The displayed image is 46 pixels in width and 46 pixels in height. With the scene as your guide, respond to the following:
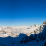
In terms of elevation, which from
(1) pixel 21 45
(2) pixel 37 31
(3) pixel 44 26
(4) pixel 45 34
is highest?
(3) pixel 44 26

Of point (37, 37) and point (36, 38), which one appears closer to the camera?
point (36, 38)

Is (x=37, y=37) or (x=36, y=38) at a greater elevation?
(x=37, y=37)

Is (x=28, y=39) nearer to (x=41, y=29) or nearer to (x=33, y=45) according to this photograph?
(x=33, y=45)

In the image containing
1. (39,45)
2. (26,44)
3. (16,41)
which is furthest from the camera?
(16,41)

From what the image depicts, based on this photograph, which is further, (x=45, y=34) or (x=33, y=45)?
(x=45, y=34)

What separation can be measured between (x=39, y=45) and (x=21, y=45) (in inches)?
262

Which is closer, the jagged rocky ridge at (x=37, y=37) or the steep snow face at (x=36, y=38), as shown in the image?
the steep snow face at (x=36, y=38)

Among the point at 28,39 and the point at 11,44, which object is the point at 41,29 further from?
the point at 11,44

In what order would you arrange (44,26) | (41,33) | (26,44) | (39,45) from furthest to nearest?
(44,26)
(41,33)
(26,44)
(39,45)

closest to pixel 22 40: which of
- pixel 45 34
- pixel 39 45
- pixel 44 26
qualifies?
pixel 39 45

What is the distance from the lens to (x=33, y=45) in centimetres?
1812

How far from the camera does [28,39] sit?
68.5 feet

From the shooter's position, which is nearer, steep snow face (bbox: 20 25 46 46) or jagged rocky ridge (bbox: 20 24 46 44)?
steep snow face (bbox: 20 25 46 46)

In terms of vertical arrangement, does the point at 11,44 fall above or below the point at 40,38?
below
